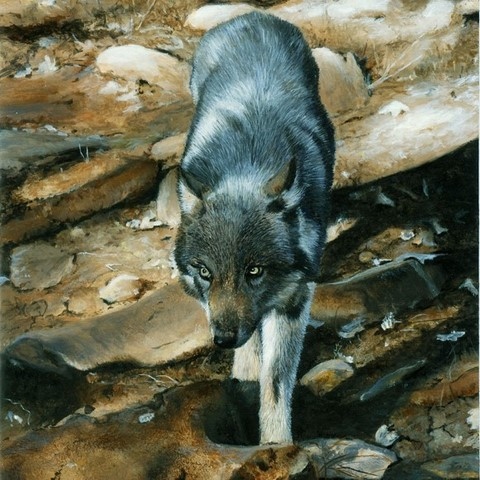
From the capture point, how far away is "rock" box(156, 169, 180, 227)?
12.9ft

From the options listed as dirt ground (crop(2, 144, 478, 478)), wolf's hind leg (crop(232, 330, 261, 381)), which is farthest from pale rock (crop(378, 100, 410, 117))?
wolf's hind leg (crop(232, 330, 261, 381))

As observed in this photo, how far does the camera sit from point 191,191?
3570 mm

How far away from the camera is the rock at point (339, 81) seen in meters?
4.06

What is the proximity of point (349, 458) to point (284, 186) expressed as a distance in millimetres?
1215

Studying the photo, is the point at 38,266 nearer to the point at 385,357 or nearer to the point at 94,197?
the point at 94,197

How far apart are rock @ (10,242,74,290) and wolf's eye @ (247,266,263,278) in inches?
38.4

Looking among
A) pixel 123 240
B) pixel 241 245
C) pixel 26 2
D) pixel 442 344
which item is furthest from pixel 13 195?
pixel 442 344

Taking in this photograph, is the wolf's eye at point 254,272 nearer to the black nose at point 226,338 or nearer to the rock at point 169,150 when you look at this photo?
the black nose at point 226,338

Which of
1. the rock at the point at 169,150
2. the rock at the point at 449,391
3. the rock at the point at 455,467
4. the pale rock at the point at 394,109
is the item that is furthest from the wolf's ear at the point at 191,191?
the rock at the point at 455,467

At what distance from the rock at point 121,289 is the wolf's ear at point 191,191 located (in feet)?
1.60

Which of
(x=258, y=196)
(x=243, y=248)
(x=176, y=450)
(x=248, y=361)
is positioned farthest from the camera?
(x=248, y=361)

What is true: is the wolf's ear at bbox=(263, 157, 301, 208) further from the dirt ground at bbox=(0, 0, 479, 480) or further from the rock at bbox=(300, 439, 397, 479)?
the rock at bbox=(300, 439, 397, 479)

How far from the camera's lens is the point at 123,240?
401 centimetres

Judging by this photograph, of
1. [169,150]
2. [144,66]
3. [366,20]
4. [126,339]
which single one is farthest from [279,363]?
[366,20]
